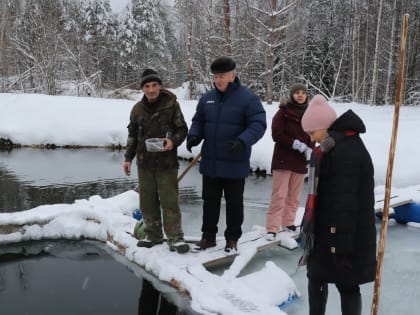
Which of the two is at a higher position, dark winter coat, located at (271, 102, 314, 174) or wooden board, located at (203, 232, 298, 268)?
dark winter coat, located at (271, 102, 314, 174)

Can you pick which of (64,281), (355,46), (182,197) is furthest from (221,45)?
(64,281)

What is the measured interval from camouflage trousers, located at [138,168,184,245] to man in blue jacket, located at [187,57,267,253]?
26 cm

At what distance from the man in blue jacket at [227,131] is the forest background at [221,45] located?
9912mm

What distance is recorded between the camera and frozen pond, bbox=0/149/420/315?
2805mm

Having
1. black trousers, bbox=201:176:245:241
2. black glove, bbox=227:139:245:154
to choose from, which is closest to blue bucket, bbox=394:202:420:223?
black trousers, bbox=201:176:245:241

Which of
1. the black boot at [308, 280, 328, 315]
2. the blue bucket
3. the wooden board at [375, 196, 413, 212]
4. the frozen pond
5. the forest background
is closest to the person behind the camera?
the black boot at [308, 280, 328, 315]

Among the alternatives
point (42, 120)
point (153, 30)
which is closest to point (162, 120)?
point (42, 120)

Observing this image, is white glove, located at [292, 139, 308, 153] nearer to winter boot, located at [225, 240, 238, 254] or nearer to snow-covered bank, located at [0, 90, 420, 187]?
winter boot, located at [225, 240, 238, 254]

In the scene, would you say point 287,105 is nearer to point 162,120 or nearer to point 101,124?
point 162,120

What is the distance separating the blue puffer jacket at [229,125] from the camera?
2.88 m

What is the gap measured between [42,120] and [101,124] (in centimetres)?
162

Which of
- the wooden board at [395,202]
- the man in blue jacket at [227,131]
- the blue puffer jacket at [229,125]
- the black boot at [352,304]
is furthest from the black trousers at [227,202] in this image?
the wooden board at [395,202]

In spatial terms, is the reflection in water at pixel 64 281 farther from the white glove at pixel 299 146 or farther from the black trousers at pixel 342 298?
the white glove at pixel 299 146

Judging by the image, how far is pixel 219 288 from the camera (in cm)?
255
